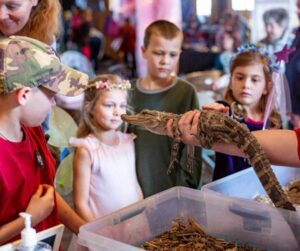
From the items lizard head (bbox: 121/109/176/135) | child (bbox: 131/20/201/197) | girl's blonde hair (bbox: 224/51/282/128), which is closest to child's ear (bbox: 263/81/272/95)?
girl's blonde hair (bbox: 224/51/282/128)

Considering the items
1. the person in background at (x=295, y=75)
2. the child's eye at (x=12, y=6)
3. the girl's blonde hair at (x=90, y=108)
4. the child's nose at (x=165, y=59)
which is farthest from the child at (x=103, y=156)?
the person in background at (x=295, y=75)

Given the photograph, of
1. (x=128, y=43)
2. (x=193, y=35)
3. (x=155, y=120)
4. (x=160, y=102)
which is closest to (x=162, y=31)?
(x=160, y=102)

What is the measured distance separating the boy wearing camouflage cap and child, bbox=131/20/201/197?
950 mm

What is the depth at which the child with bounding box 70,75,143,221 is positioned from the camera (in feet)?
6.72

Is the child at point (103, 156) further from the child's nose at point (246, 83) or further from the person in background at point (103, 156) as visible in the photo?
the child's nose at point (246, 83)

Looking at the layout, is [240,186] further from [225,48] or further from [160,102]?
[225,48]

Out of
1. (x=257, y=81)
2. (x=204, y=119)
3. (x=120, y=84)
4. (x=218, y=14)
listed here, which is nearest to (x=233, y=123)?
(x=204, y=119)

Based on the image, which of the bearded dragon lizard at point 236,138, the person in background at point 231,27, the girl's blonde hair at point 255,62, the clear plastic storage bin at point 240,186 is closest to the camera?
the bearded dragon lizard at point 236,138

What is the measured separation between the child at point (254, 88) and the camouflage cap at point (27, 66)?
1105 millimetres

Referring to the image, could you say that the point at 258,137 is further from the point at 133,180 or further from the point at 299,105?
the point at 299,105

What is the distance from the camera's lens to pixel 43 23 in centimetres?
179

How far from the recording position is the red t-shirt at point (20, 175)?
47.3 inches

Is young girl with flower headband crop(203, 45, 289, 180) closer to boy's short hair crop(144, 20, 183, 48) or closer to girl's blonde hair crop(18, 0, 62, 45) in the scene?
boy's short hair crop(144, 20, 183, 48)

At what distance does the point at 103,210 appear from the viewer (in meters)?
2.09
